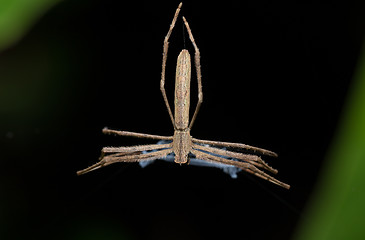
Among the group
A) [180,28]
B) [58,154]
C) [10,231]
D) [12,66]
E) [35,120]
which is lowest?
[10,231]

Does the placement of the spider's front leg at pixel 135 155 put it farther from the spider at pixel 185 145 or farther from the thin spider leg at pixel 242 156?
the thin spider leg at pixel 242 156

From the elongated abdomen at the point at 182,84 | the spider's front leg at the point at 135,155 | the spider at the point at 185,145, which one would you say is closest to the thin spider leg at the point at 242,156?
the spider at the point at 185,145

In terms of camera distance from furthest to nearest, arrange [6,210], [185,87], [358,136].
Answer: [6,210]
[185,87]
[358,136]

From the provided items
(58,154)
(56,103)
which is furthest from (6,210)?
(56,103)

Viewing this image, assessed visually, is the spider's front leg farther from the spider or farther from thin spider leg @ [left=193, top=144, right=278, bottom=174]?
thin spider leg @ [left=193, top=144, right=278, bottom=174]

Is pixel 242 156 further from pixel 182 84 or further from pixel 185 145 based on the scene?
pixel 182 84

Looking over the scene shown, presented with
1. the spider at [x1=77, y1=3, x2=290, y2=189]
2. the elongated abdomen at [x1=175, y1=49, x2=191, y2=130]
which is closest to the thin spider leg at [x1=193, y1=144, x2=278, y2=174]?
the spider at [x1=77, y1=3, x2=290, y2=189]

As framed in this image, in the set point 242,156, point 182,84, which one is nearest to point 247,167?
point 242,156

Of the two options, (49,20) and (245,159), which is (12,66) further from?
(245,159)
